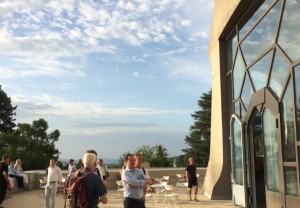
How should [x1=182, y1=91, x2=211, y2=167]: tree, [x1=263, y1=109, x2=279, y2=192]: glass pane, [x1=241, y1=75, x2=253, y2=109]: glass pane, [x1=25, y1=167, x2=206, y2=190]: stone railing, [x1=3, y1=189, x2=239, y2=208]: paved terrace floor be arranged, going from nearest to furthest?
[x1=263, y1=109, x2=279, y2=192]: glass pane, [x1=241, y1=75, x2=253, y2=109]: glass pane, [x1=3, y1=189, x2=239, y2=208]: paved terrace floor, [x1=25, y1=167, x2=206, y2=190]: stone railing, [x1=182, y1=91, x2=211, y2=167]: tree

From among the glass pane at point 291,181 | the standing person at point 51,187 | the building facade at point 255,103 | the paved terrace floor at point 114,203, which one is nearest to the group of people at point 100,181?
the standing person at point 51,187

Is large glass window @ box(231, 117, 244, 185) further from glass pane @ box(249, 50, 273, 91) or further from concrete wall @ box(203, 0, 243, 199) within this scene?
glass pane @ box(249, 50, 273, 91)

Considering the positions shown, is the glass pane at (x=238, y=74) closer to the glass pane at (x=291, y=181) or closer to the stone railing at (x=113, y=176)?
the glass pane at (x=291, y=181)

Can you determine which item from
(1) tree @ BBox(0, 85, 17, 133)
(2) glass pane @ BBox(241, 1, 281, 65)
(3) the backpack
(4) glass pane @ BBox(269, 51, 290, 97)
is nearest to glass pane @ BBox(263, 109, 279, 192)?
(4) glass pane @ BBox(269, 51, 290, 97)

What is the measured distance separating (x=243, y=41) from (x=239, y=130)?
287 centimetres

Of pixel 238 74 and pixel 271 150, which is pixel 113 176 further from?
pixel 271 150

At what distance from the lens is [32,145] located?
1566 inches

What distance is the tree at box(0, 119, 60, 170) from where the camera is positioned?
126ft

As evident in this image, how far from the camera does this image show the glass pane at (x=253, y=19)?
1109 centimetres

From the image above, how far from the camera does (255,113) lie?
11852 millimetres

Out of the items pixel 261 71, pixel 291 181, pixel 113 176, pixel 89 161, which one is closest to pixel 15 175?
pixel 113 176

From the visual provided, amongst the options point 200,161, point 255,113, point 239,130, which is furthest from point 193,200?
point 200,161

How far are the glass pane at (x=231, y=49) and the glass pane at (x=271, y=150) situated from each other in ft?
13.9

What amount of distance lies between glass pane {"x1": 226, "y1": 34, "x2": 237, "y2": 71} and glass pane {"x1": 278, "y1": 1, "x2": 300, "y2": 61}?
180 inches
